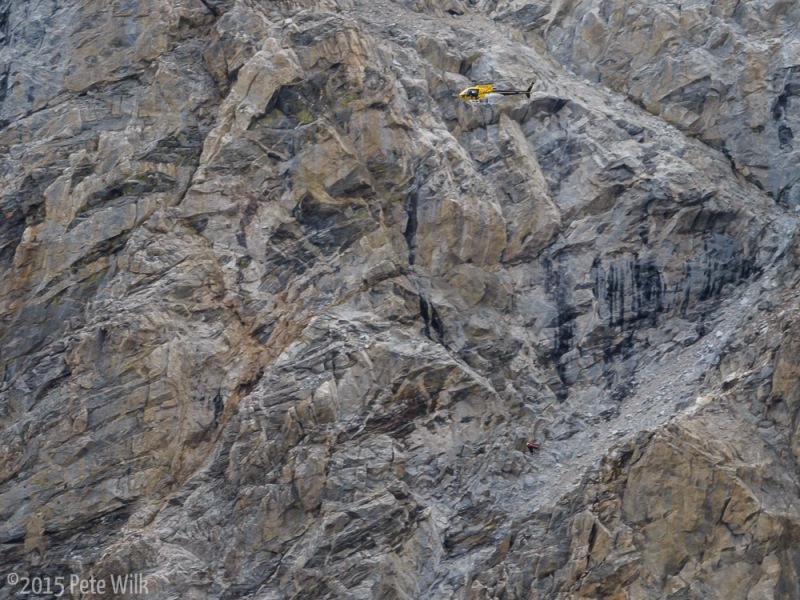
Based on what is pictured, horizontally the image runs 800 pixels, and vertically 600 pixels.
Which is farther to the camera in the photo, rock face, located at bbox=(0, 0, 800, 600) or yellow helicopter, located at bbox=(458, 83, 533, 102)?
yellow helicopter, located at bbox=(458, 83, 533, 102)

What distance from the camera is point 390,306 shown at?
117 feet

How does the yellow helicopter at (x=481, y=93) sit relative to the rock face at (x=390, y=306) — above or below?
above

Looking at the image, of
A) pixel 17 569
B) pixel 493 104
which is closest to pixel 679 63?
pixel 493 104

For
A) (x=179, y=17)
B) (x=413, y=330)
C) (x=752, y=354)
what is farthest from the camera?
(x=179, y=17)

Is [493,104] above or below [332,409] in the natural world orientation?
above

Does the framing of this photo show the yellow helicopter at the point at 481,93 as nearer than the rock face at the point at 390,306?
No

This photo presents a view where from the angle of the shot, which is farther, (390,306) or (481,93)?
(481,93)

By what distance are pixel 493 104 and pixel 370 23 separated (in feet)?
17.4

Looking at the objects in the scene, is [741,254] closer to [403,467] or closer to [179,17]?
[403,467]

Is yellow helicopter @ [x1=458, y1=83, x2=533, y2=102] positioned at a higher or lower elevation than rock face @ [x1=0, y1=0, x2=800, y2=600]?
higher

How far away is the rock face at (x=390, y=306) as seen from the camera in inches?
1270

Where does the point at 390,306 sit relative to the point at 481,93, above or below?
below

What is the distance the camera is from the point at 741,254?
37.4 meters

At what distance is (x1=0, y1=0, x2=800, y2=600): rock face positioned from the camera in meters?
32.2
